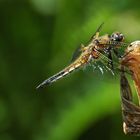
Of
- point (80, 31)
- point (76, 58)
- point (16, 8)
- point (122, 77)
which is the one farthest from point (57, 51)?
point (122, 77)

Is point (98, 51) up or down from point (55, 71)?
down

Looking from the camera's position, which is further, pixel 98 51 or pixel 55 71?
pixel 55 71

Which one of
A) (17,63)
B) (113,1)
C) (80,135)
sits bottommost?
(80,135)

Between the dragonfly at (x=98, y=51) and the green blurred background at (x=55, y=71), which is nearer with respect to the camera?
the dragonfly at (x=98, y=51)

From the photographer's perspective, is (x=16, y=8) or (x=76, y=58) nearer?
(x=76, y=58)

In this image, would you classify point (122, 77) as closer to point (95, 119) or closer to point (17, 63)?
point (95, 119)

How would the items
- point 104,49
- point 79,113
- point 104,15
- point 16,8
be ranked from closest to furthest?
1. point 104,49
2. point 79,113
3. point 104,15
4. point 16,8

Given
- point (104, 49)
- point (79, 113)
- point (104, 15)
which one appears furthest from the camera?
point (104, 15)

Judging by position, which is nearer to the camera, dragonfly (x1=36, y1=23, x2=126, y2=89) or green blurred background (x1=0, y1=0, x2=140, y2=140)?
dragonfly (x1=36, y1=23, x2=126, y2=89)
